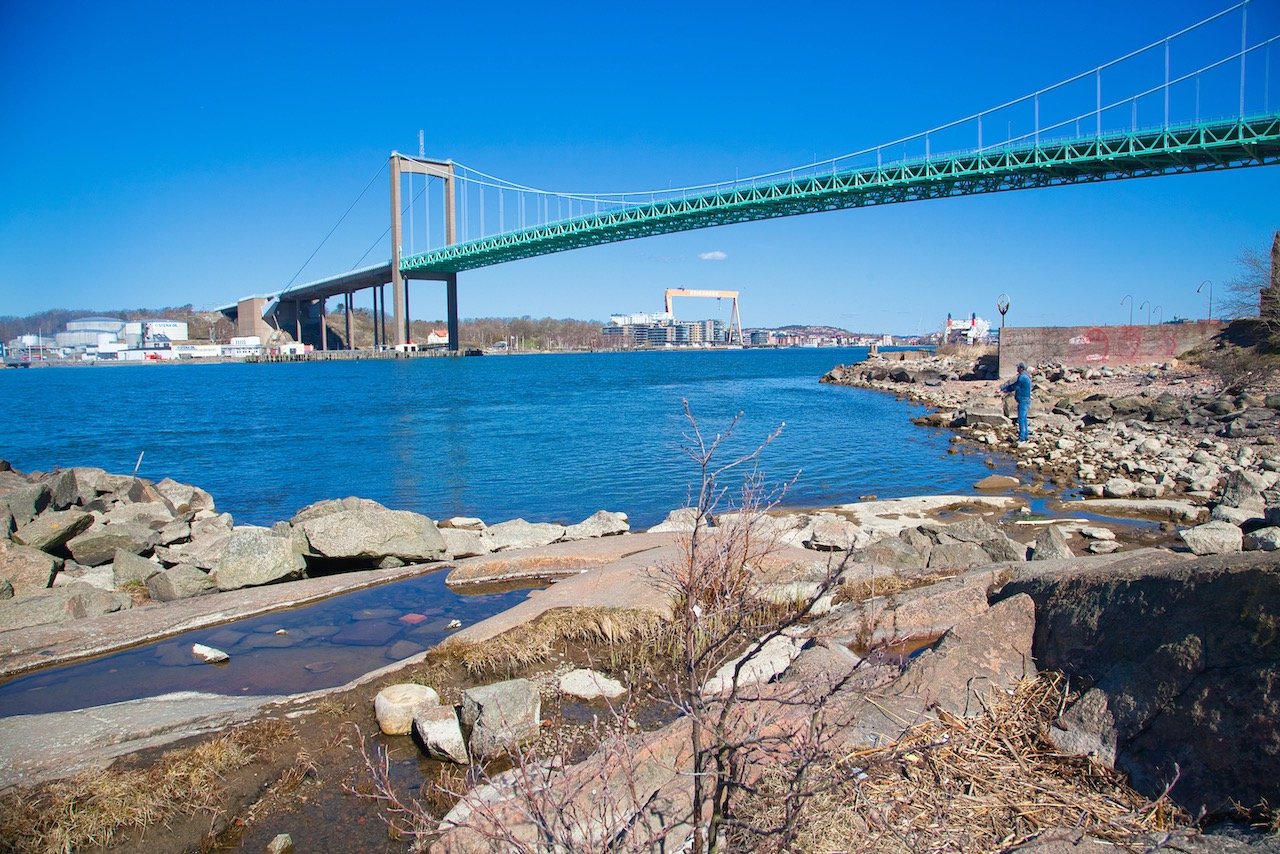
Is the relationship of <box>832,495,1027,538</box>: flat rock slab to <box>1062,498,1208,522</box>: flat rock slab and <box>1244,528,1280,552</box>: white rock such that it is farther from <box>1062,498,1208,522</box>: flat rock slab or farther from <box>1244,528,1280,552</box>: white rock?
<box>1244,528,1280,552</box>: white rock

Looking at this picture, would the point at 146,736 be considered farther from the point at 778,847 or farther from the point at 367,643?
the point at 778,847

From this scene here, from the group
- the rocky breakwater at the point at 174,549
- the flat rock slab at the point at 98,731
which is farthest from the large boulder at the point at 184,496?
the flat rock slab at the point at 98,731

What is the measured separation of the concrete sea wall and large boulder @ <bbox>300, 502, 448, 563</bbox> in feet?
74.6

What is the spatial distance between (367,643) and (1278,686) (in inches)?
184

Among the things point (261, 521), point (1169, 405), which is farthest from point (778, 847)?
point (1169, 405)

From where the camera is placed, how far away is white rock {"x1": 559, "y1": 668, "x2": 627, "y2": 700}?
3.88m

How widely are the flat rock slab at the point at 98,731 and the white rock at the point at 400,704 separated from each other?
0.62 m

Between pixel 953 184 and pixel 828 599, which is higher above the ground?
pixel 953 184

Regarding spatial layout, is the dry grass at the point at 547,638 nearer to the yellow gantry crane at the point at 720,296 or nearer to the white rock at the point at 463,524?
the white rock at the point at 463,524

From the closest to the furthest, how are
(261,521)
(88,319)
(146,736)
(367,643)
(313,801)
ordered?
(313,801) → (146,736) → (367,643) → (261,521) → (88,319)

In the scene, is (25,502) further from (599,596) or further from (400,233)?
(400,233)

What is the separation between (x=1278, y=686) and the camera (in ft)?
7.19

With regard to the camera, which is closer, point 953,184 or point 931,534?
point 931,534

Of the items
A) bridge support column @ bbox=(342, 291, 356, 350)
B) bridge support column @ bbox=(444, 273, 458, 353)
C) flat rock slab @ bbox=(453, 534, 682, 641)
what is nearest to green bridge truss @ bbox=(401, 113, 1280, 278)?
bridge support column @ bbox=(444, 273, 458, 353)
